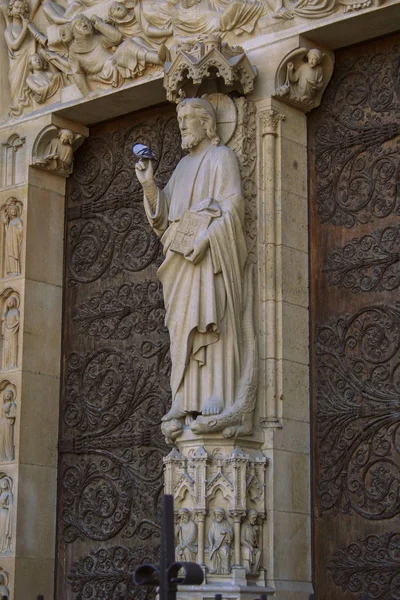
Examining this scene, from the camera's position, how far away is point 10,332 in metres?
12.0

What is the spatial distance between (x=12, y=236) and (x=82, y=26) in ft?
6.58

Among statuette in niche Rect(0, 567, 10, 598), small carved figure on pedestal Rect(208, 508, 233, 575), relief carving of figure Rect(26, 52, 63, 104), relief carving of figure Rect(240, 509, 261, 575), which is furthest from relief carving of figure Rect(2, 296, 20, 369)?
relief carving of figure Rect(240, 509, 261, 575)

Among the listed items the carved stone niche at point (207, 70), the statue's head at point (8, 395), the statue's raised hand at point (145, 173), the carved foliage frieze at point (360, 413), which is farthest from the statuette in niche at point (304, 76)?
the statue's head at point (8, 395)

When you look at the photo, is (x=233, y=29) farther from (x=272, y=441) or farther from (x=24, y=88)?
(x=272, y=441)

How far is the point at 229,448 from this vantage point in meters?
9.76

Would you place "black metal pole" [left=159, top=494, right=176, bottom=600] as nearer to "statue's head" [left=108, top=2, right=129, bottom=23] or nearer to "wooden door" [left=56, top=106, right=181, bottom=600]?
"wooden door" [left=56, top=106, right=181, bottom=600]

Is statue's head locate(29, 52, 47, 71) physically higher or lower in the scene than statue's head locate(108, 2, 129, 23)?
lower

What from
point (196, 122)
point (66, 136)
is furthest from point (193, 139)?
point (66, 136)

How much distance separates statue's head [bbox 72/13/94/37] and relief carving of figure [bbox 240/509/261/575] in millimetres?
4574

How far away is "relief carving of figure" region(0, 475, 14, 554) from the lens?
1144 centimetres

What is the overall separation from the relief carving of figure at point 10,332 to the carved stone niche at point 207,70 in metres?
2.61

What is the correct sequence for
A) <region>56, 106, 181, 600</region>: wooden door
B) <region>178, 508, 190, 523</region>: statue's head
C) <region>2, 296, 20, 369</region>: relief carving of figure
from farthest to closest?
<region>2, 296, 20, 369</region>: relief carving of figure < <region>56, 106, 181, 600</region>: wooden door < <region>178, 508, 190, 523</region>: statue's head

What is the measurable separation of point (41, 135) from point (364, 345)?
12.7 feet

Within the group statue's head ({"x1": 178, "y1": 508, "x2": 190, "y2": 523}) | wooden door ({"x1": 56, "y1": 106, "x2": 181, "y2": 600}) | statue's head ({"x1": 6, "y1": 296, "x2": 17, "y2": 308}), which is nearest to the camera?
statue's head ({"x1": 178, "y1": 508, "x2": 190, "y2": 523})
